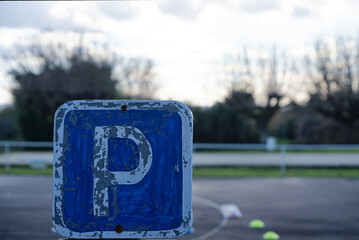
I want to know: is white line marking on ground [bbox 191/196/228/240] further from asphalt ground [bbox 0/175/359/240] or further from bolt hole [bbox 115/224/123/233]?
bolt hole [bbox 115/224/123/233]

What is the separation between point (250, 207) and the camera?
9.61 m

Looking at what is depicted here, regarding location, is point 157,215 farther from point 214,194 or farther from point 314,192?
point 314,192

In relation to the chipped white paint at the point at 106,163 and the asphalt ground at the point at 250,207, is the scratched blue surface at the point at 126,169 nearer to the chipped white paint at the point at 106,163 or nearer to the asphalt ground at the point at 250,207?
the chipped white paint at the point at 106,163

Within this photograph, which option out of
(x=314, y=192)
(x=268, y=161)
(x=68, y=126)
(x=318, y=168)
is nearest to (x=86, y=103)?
(x=68, y=126)

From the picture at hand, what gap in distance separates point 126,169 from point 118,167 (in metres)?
0.02

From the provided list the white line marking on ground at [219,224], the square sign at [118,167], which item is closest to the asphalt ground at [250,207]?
the white line marking on ground at [219,224]

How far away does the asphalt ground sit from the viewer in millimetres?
7230

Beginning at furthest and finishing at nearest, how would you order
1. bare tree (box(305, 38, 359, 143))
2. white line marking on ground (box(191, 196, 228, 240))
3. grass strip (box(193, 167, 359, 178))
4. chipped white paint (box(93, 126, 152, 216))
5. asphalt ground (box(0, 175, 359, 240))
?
bare tree (box(305, 38, 359, 143))
grass strip (box(193, 167, 359, 178))
asphalt ground (box(0, 175, 359, 240))
white line marking on ground (box(191, 196, 228, 240))
chipped white paint (box(93, 126, 152, 216))

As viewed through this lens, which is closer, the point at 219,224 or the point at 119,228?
the point at 119,228

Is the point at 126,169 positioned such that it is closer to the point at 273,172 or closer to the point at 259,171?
the point at 273,172

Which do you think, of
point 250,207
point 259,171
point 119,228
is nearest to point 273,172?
point 259,171

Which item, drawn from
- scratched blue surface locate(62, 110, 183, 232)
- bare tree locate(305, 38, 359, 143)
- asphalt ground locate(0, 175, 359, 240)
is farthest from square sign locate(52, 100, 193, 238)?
bare tree locate(305, 38, 359, 143)

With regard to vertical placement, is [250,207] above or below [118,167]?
below

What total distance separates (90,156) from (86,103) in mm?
163
